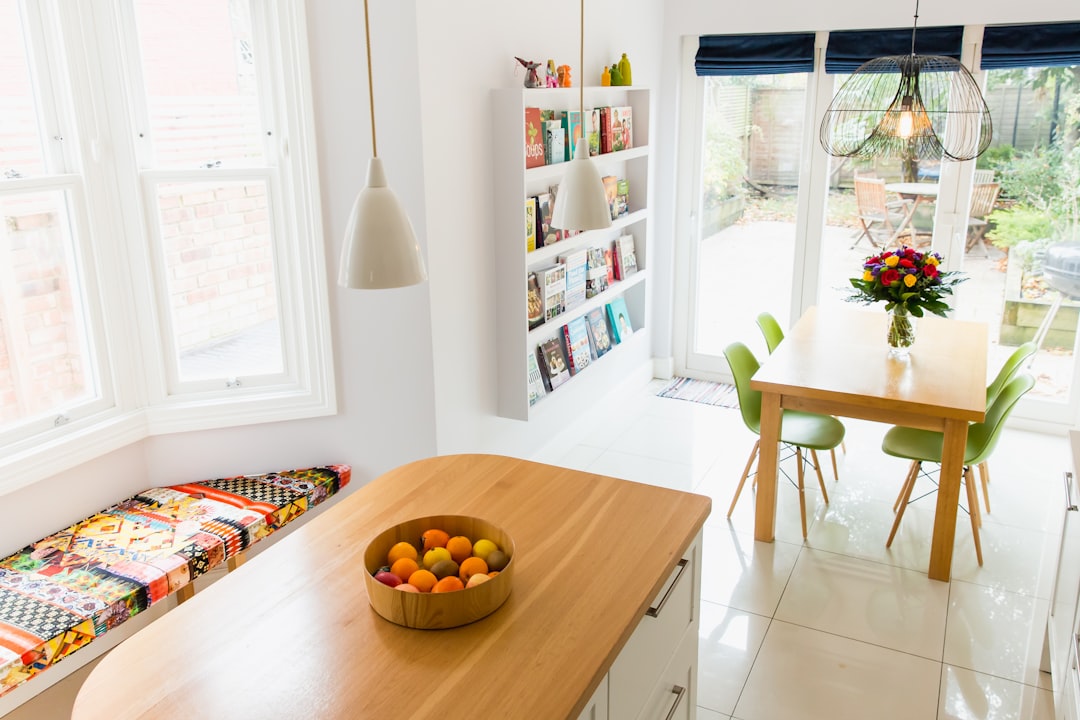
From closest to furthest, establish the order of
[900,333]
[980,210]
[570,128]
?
[900,333]
[570,128]
[980,210]

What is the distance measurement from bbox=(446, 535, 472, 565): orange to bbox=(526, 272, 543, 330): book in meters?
2.29

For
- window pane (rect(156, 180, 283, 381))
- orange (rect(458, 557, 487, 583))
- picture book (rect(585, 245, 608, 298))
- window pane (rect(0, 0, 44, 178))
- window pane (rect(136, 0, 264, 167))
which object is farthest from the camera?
picture book (rect(585, 245, 608, 298))

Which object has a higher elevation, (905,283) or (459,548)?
(905,283)

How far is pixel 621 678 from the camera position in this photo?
6.64ft

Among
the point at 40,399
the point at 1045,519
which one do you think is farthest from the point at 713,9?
the point at 40,399

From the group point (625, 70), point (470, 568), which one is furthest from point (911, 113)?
point (470, 568)

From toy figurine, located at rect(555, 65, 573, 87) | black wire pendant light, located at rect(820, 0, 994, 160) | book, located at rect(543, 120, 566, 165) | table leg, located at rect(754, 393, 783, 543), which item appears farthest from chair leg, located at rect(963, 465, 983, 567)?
toy figurine, located at rect(555, 65, 573, 87)

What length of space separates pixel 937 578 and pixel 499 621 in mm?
2564

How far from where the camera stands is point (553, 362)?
4.64 meters

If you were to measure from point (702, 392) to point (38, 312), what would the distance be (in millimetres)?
4121

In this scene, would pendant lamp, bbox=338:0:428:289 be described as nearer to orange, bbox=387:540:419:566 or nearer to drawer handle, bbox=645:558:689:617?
orange, bbox=387:540:419:566

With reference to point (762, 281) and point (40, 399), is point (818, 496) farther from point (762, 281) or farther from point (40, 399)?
→ point (40, 399)

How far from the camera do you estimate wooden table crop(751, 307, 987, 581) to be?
365 cm

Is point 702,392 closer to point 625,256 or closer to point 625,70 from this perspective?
point 625,256
